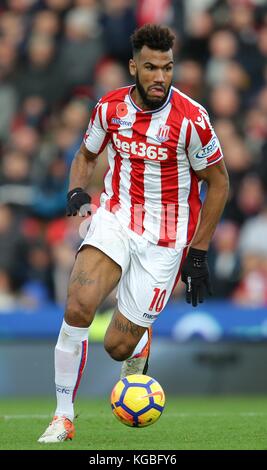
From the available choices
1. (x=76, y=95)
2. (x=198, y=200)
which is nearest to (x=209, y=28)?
(x=76, y=95)

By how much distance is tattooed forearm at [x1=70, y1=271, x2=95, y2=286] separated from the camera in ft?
25.8

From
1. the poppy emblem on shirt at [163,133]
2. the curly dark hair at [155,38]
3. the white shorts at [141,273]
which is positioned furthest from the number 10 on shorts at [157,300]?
the curly dark hair at [155,38]

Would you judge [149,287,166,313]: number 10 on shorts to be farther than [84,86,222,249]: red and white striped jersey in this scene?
Yes

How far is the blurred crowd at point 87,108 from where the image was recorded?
1328cm

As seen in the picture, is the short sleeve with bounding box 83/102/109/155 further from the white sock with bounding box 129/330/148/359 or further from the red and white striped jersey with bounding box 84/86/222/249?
the white sock with bounding box 129/330/148/359

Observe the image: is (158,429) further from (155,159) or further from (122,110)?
(122,110)

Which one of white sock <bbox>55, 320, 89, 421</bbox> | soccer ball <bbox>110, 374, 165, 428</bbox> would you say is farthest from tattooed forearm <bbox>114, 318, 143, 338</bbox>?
soccer ball <bbox>110, 374, 165, 428</bbox>

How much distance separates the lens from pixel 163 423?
893cm

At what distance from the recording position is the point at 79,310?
7.80 m

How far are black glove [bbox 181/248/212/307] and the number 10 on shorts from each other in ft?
0.67

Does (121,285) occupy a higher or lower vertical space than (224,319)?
higher
